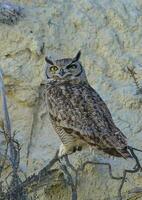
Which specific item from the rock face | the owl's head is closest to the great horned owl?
the owl's head

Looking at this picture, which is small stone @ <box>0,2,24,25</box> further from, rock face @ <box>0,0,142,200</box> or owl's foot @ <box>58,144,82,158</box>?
owl's foot @ <box>58,144,82,158</box>

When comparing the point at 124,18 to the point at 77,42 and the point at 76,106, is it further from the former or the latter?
the point at 76,106

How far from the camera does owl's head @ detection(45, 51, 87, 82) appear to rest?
267 inches

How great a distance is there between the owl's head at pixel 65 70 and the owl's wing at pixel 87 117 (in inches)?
6.6

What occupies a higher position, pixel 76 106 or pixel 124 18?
pixel 124 18

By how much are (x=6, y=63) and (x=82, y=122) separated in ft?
3.38

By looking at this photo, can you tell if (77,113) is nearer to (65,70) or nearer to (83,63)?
(65,70)

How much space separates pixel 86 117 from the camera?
629 centimetres

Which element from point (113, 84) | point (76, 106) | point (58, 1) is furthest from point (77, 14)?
point (76, 106)

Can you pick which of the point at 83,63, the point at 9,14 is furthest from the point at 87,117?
the point at 9,14

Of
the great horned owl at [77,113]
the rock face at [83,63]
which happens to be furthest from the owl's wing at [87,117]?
the rock face at [83,63]

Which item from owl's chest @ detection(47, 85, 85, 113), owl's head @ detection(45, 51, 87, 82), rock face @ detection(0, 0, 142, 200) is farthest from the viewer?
owl's head @ detection(45, 51, 87, 82)

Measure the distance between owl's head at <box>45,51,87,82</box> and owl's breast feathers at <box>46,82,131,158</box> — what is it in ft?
0.35

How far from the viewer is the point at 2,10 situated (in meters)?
7.22
